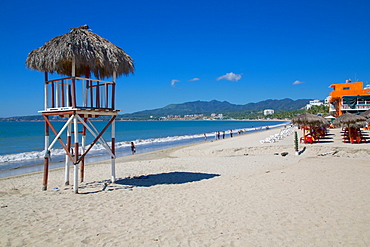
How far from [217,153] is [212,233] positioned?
1417 cm

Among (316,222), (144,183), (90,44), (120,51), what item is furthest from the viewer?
(144,183)

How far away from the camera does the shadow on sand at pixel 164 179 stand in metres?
8.81

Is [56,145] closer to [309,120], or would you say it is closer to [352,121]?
[309,120]

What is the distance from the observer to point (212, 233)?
431cm

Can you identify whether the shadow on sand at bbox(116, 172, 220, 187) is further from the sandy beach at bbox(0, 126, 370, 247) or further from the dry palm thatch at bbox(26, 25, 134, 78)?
the dry palm thatch at bbox(26, 25, 134, 78)

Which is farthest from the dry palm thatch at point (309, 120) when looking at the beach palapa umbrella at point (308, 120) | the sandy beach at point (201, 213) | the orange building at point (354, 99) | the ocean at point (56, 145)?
the orange building at point (354, 99)

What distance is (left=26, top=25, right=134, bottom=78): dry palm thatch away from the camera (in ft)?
22.9

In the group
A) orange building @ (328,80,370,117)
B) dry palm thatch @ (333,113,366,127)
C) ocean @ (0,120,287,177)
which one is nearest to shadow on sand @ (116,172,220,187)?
ocean @ (0,120,287,177)

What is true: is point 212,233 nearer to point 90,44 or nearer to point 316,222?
point 316,222

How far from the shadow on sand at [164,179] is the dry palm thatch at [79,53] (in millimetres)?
3814

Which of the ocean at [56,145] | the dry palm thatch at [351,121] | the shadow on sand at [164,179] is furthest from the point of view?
the dry palm thatch at [351,121]

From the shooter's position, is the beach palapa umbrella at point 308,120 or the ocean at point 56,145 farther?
the beach palapa umbrella at point 308,120

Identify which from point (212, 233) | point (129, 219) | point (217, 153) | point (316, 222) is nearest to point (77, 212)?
point (129, 219)

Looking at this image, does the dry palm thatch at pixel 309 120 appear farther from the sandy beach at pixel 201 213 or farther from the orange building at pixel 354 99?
the orange building at pixel 354 99
